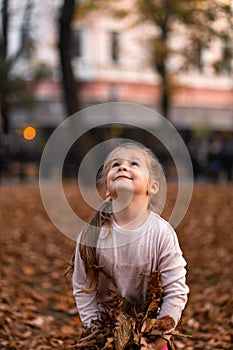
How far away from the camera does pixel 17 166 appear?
113ft

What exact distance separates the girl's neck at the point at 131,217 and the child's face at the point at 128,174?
8 centimetres

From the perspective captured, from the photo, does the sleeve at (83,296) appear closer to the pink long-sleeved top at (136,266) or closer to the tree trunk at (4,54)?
the pink long-sleeved top at (136,266)

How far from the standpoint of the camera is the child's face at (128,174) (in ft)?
14.6

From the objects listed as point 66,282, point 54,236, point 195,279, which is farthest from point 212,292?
point 54,236

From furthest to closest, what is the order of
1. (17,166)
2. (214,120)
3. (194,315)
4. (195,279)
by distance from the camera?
(214,120)
(17,166)
(195,279)
(194,315)

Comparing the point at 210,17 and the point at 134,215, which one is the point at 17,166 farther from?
the point at 134,215

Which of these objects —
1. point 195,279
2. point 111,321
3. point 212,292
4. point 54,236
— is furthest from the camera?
point 54,236

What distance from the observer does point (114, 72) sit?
58438 millimetres

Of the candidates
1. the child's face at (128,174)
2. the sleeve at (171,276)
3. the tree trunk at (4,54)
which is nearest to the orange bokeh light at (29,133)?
the tree trunk at (4,54)

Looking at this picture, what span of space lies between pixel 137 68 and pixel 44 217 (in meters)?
41.4

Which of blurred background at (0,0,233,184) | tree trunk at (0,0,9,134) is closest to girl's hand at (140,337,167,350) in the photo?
blurred background at (0,0,233,184)

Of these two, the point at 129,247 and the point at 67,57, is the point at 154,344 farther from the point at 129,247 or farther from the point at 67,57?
the point at 67,57

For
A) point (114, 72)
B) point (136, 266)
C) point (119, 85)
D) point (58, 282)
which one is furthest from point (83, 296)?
point (114, 72)

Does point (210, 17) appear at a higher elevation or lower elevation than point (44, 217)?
higher
